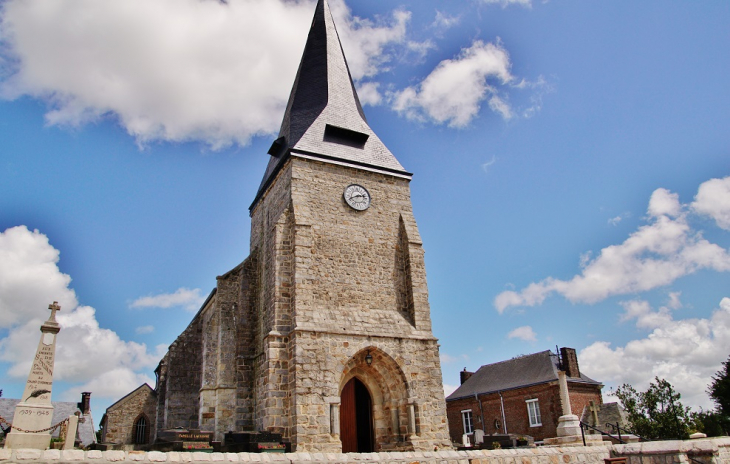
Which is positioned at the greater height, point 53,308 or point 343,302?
point 343,302

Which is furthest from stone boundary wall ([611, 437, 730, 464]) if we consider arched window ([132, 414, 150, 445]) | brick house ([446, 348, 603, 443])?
arched window ([132, 414, 150, 445])

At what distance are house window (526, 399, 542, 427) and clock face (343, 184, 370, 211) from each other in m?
16.2

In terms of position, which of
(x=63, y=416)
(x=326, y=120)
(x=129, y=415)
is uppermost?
(x=326, y=120)

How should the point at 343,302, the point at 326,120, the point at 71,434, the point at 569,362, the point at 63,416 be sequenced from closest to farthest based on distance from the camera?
the point at 71,434
the point at 343,302
the point at 326,120
the point at 63,416
the point at 569,362

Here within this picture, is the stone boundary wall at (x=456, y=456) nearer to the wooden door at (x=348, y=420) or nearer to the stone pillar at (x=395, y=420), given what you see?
the stone pillar at (x=395, y=420)

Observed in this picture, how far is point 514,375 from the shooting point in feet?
93.4

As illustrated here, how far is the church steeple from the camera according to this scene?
55.0 ft

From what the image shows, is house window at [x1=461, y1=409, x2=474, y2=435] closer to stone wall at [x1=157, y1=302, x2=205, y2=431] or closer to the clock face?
stone wall at [x1=157, y1=302, x2=205, y2=431]

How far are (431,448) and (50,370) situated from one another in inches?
367

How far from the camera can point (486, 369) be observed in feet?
105

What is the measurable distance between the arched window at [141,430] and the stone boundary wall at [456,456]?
13194mm

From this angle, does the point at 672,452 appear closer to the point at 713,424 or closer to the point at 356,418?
the point at 356,418

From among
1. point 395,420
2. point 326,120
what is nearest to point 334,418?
point 395,420

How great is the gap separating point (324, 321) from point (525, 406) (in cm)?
1716
